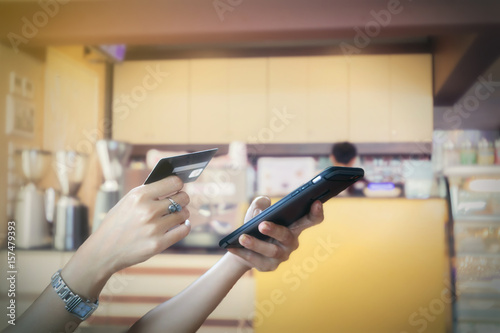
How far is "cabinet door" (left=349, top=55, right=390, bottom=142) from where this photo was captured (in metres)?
4.02

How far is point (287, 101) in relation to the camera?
13.5ft

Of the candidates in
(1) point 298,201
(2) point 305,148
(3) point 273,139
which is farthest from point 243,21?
(1) point 298,201

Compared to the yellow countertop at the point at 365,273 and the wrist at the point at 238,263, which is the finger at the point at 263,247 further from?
the yellow countertop at the point at 365,273

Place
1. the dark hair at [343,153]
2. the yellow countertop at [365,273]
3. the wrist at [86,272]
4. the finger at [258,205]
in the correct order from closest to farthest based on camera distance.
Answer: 1. the wrist at [86,272]
2. the finger at [258,205]
3. the yellow countertop at [365,273]
4. the dark hair at [343,153]

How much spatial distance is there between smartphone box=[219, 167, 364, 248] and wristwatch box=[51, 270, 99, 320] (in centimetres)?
29

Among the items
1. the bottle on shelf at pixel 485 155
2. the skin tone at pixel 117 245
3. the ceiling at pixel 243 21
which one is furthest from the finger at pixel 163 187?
the bottle on shelf at pixel 485 155

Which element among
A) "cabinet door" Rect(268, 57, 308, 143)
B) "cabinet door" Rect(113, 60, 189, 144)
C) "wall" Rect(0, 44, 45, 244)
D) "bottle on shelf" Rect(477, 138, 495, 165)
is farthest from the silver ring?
"bottle on shelf" Rect(477, 138, 495, 165)

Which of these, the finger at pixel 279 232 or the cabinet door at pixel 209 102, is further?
the cabinet door at pixel 209 102

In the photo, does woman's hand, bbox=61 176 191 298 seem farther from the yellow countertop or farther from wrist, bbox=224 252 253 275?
the yellow countertop

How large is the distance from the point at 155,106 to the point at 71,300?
3.80m

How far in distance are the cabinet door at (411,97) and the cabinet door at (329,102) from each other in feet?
1.65

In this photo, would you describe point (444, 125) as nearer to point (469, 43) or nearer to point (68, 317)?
point (469, 43)

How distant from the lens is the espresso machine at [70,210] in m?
2.45

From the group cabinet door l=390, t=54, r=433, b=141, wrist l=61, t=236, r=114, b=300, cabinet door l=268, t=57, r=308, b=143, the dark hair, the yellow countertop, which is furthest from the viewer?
cabinet door l=268, t=57, r=308, b=143
